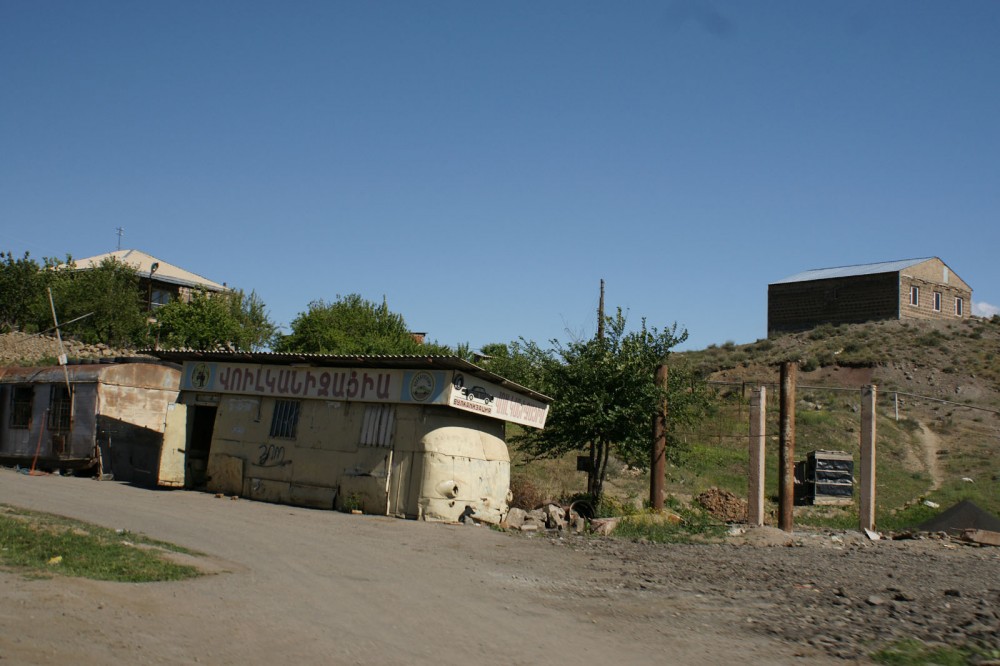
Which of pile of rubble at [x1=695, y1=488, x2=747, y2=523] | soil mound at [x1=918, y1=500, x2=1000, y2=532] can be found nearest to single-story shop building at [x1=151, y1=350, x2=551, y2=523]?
pile of rubble at [x1=695, y1=488, x2=747, y2=523]

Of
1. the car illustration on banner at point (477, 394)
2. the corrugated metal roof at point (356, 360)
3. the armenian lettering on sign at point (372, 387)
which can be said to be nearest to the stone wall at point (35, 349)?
the corrugated metal roof at point (356, 360)

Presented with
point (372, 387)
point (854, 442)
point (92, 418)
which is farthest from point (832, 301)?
point (92, 418)

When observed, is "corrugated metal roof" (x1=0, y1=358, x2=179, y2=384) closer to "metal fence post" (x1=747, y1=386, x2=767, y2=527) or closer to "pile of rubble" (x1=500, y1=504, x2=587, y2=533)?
"pile of rubble" (x1=500, y1=504, x2=587, y2=533)

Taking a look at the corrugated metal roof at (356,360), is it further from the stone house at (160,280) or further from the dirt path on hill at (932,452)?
the stone house at (160,280)

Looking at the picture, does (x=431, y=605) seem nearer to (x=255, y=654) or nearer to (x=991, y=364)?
(x=255, y=654)

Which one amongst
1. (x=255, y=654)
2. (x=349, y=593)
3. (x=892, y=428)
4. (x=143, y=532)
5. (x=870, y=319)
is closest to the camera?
(x=255, y=654)

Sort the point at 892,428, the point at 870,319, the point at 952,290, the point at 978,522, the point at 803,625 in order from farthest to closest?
the point at 952,290
the point at 870,319
the point at 892,428
the point at 978,522
the point at 803,625

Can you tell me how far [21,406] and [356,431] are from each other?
13.6 metres

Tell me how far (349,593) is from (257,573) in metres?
1.47

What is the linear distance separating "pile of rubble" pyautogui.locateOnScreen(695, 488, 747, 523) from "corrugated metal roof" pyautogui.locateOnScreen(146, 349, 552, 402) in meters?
5.88

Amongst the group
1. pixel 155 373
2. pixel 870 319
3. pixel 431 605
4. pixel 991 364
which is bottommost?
pixel 431 605

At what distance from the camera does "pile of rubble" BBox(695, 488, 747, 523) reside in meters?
22.8

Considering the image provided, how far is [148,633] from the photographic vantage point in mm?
7305

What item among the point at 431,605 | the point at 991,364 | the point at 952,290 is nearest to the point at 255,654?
the point at 431,605
